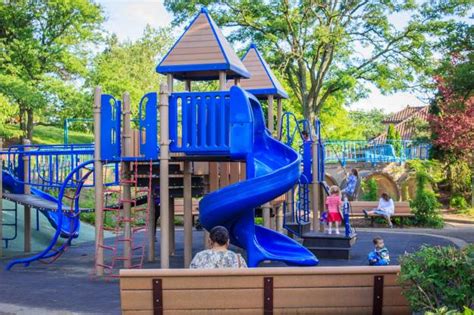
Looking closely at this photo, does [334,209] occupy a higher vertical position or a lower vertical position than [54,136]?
lower

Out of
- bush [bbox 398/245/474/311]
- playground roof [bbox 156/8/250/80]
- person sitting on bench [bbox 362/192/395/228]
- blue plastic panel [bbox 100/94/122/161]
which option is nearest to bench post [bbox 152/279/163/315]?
bush [bbox 398/245/474/311]

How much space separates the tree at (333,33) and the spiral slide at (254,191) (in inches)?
773

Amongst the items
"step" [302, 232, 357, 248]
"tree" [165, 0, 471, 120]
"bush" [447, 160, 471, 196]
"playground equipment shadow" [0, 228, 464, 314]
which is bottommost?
"playground equipment shadow" [0, 228, 464, 314]

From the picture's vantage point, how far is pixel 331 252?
13.6 meters

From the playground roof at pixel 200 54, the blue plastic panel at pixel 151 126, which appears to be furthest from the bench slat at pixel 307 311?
the playground roof at pixel 200 54

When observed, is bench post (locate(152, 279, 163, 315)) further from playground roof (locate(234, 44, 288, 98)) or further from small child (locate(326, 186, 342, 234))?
playground roof (locate(234, 44, 288, 98))

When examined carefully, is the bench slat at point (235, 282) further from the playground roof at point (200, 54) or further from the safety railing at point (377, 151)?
the safety railing at point (377, 151)

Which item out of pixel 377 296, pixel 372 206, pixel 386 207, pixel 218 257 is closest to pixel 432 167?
pixel 372 206

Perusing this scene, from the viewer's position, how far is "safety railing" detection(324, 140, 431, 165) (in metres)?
33.2

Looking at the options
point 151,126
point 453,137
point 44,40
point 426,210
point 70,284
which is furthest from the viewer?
point 44,40

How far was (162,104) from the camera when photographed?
→ 1094cm

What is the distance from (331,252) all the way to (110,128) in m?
5.39

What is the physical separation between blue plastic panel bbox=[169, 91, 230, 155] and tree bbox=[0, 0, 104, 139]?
2163 centimetres

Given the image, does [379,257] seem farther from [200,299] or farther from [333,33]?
[333,33]
